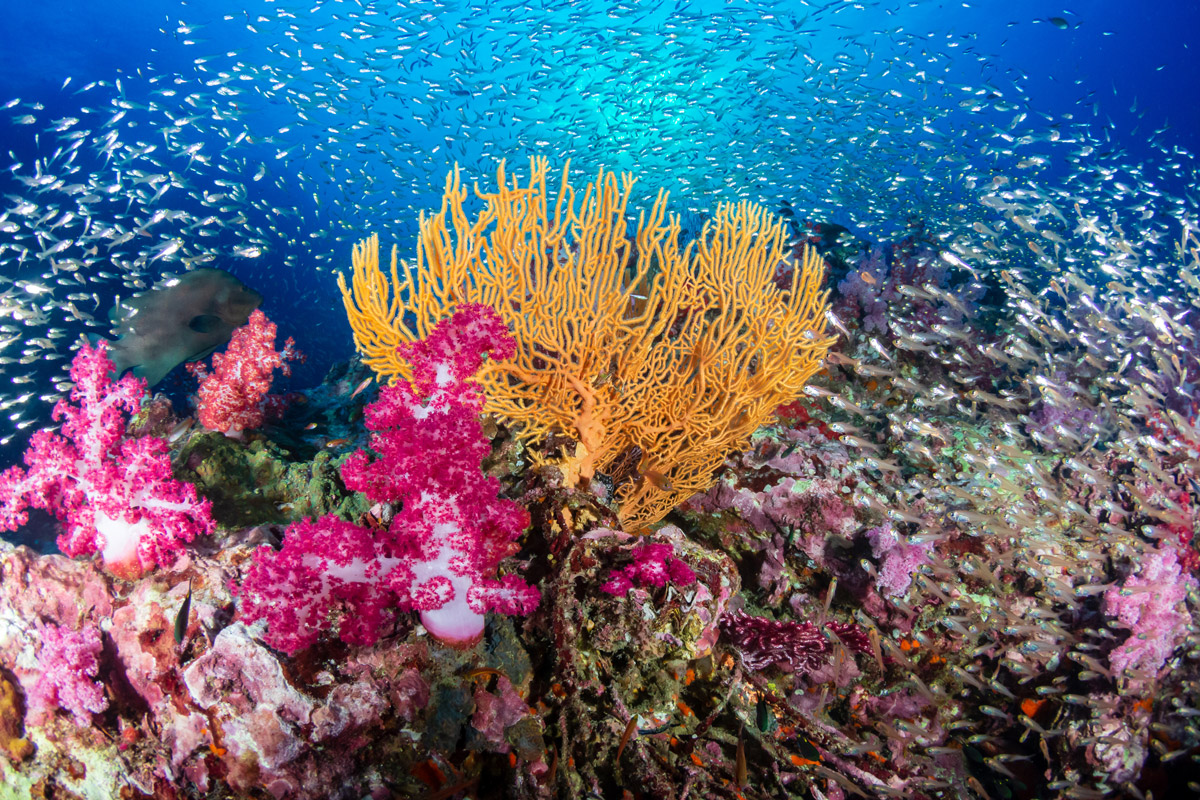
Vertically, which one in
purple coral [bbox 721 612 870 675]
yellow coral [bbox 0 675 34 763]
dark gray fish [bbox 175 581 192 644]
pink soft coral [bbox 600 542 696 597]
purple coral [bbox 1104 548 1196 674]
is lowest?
purple coral [bbox 1104 548 1196 674]

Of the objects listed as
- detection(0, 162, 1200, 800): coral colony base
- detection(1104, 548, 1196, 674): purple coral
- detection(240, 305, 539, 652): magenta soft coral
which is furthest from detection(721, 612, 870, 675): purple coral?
detection(1104, 548, 1196, 674): purple coral

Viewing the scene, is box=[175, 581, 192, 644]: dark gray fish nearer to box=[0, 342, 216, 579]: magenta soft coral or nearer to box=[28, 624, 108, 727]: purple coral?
box=[28, 624, 108, 727]: purple coral

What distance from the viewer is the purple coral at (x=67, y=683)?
7.38 ft

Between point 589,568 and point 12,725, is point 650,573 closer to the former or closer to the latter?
point 589,568

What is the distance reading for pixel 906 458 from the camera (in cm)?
551

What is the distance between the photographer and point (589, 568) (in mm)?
2861

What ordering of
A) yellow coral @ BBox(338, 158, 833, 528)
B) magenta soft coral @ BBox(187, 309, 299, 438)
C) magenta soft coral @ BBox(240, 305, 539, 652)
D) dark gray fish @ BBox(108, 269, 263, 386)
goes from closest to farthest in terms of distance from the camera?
magenta soft coral @ BBox(240, 305, 539, 652) < yellow coral @ BBox(338, 158, 833, 528) < magenta soft coral @ BBox(187, 309, 299, 438) < dark gray fish @ BBox(108, 269, 263, 386)

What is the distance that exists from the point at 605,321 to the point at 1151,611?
17.2ft

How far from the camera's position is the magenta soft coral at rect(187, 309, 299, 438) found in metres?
5.34

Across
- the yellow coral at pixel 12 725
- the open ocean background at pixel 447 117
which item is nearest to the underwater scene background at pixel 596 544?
the yellow coral at pixel 12 725

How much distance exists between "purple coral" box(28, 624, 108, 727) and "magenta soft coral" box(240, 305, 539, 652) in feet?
2.84

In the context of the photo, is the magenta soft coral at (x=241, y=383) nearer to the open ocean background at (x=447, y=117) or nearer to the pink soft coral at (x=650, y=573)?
the open ocean background at (x=447, y=117)

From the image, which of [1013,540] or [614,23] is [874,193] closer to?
[1013,540]

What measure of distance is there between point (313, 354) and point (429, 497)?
2786 centimetres
